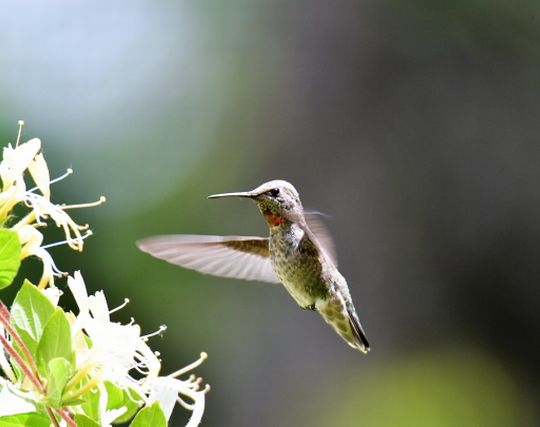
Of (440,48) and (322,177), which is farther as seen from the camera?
(440,48)

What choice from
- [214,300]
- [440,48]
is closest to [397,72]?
[440,48]

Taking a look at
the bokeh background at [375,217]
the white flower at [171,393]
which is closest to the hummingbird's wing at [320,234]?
the white flower at [171,393]

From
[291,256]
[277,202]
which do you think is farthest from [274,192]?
[291,256]

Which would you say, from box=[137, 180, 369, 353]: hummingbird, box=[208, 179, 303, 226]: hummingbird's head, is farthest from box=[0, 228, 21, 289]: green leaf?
box=[208, 179, 303, 226]: hummingbird's head

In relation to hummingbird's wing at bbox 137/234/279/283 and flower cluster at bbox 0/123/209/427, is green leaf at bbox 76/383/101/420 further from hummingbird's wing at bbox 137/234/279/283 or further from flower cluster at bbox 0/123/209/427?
hummingbird's wing at bbox 137/234/279/283

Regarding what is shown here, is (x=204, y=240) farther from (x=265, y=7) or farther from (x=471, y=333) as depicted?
(x=265, y=7)

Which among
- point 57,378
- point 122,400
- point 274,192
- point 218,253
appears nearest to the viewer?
point 57,378

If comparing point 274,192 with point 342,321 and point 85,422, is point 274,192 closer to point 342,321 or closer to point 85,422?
point 342,321
